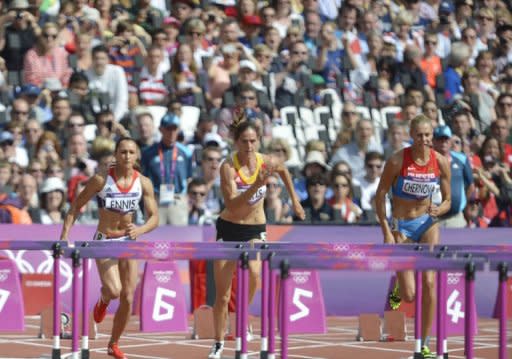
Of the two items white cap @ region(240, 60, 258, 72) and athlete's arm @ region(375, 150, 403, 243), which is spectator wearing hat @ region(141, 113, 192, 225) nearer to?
white cap @ region(240, 60, 258, 72)

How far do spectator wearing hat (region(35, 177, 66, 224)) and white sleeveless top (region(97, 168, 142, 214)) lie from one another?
4.69 meters

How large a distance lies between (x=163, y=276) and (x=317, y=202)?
3.79m

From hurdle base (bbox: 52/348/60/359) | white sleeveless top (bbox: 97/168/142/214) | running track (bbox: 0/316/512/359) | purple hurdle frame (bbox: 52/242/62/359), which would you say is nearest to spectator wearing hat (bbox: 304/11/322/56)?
running track (bbox: 0/316/512/359)

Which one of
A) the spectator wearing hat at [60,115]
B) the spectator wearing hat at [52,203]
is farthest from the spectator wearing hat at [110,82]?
the spectator wearing hat at [52,203]

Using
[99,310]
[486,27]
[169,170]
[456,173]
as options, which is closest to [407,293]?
[99,310]

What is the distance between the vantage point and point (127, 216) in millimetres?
13555

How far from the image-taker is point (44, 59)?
65.8 ft

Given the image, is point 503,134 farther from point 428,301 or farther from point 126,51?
point 428,301

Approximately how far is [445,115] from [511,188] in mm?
2591

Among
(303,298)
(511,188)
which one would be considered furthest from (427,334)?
(511,188)

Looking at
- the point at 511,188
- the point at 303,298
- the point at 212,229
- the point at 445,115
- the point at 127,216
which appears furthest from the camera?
the point at 445,115

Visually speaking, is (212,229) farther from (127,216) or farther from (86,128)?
(127,216)

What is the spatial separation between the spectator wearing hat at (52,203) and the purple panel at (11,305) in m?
3.75

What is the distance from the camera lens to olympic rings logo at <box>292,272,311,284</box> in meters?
15.2
